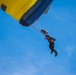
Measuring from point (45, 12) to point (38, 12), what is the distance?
3.56 ft

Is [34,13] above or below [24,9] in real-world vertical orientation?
above

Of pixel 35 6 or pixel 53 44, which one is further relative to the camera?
pixel 53 44

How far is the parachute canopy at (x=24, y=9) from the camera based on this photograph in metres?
40.8

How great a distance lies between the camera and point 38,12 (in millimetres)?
41250

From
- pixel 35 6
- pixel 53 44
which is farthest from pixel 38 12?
pixel 53 44

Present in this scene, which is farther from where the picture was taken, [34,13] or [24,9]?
[34,13]

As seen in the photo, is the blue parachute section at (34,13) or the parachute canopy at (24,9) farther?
the blue parachute section at (34,13)

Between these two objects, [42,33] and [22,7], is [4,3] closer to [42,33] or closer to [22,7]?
[22,7]

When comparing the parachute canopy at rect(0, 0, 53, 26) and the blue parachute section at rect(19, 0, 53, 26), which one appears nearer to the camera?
the parachute canopy at rect(0, 0, 53, 26)

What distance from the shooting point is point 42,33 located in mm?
→ 43406

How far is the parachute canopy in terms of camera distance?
134ft

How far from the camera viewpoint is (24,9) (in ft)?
134

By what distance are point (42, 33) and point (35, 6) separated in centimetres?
312

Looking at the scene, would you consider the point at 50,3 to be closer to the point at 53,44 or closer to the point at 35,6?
the point at 35,6
